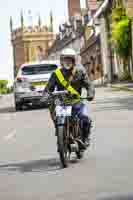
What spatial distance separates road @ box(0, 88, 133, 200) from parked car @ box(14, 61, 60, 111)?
9.70 meters

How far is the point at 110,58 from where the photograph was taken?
7675 cm

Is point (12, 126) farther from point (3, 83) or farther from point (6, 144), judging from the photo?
point (3, 83)

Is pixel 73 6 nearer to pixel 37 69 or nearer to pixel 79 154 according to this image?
pixel 37 69

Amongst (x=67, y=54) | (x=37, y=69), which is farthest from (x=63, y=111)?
(x=37, y=69)

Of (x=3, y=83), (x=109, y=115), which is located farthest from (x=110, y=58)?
(x=3, y=83)

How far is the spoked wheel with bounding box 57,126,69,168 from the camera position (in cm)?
1095

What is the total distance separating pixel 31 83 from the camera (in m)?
28.7

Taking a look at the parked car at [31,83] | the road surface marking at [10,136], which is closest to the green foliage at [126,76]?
the parked car at [31,83]

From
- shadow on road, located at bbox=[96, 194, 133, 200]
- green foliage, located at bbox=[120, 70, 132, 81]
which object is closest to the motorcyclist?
shadow on road, located at bbox=[96, 194, 133, 200]

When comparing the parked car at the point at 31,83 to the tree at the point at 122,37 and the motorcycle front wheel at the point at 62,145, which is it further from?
the tree at the point at 122,37

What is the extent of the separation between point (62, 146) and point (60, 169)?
0.37 m

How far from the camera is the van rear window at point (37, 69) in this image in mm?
29594

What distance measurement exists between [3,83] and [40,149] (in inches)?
6768

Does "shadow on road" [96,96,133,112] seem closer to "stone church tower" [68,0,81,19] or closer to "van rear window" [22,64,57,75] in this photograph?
"van rear window" [22,64,57,75]
